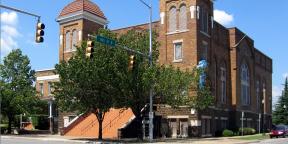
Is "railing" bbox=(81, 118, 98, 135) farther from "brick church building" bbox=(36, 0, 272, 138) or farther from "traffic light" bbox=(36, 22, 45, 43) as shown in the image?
"traffic light" bbox=(36, 22, 45, 43)

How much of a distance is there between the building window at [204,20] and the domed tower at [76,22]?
46.6 ft

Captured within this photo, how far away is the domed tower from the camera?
190 feet

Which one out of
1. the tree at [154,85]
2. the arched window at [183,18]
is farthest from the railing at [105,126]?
the arched window at [183,18]

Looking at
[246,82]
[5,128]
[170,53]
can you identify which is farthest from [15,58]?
[246,82]

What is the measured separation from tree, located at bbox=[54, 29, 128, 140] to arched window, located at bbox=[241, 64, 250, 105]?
27135mm

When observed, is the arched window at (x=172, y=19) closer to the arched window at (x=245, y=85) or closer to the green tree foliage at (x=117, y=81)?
the green tree foliage at (x=117, y=81)

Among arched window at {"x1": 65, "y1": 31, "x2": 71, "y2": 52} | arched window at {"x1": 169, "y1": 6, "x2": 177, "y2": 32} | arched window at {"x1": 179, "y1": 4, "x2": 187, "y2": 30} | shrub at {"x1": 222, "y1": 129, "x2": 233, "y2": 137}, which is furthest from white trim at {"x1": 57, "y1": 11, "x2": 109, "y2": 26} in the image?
shrub at {"x1": 222, "y1": 129, "x2": 233, "y2": 137}

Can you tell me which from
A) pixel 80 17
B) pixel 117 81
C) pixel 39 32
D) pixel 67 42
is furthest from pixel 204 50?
pixel 39 32

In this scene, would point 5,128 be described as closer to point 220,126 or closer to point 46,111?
point 46,111

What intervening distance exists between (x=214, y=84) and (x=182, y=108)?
8.37 m

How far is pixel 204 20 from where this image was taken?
52.5 m

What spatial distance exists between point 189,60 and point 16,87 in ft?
65.4

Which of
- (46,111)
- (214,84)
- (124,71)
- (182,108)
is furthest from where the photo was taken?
(46,111)

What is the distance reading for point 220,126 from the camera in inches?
2191
